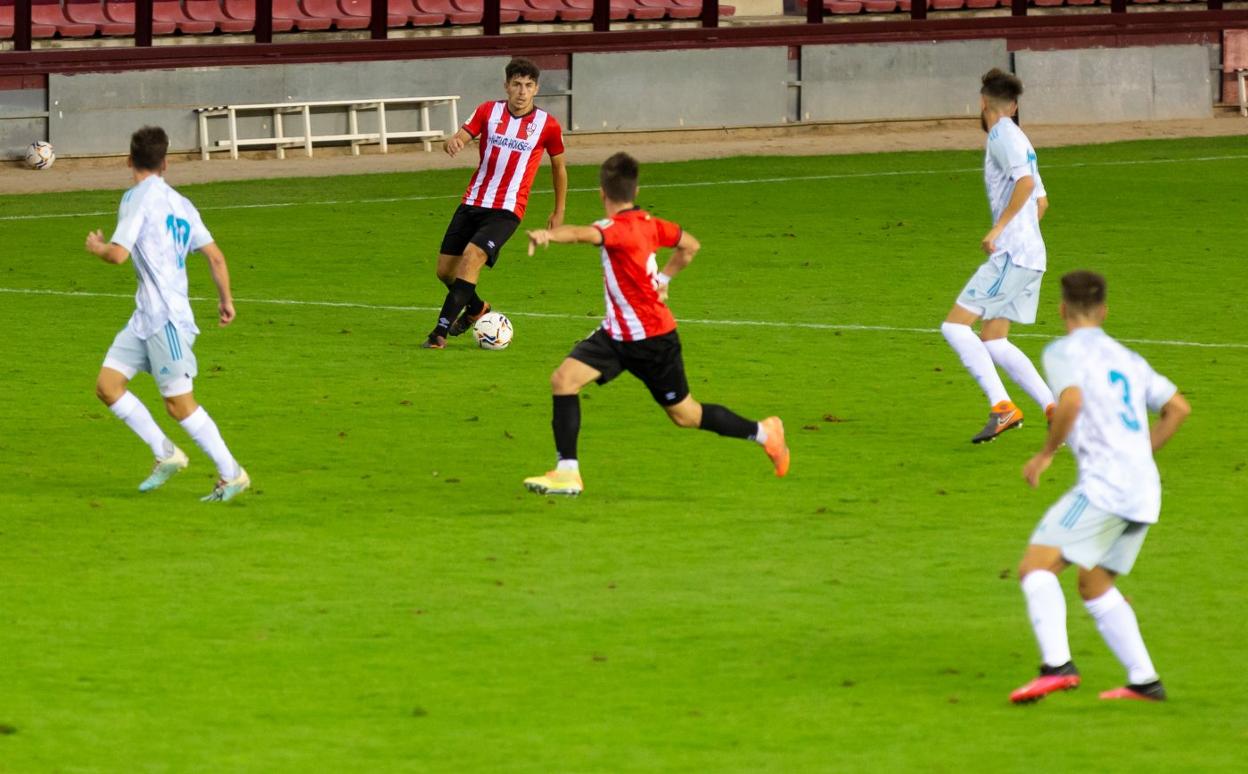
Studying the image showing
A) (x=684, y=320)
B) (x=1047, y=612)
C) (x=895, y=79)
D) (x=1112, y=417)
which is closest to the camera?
(x=1112, y=417)

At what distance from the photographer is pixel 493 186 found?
1552 cm

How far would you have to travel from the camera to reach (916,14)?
3669cm

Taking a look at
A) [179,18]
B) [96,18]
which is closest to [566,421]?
[96,18]

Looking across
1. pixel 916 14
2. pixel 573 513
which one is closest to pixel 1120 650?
pixel 573 513

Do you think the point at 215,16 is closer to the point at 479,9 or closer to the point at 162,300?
the point at 479,9

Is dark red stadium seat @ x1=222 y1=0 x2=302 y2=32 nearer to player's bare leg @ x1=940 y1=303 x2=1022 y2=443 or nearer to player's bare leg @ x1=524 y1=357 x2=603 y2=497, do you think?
player's bare leg @ x1=940 y1=303 x2=1022 y2=443

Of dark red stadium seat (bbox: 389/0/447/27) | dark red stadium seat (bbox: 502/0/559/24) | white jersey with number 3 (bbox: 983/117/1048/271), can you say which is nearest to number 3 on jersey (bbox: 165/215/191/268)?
white jersey with number 3 (bbox: 983/117/1048/271)

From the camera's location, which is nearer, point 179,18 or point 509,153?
point 509,153

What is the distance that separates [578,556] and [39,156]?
20713mm

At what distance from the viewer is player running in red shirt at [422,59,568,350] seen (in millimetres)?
15367

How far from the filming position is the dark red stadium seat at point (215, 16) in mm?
31453

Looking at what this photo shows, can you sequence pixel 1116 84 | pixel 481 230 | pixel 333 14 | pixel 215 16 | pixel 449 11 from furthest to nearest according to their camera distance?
pixel 1116 84
pixel 449 11
pixel 333 14
pixel 215 16
pixel 481 230

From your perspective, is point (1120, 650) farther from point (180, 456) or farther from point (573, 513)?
point (180, 456)

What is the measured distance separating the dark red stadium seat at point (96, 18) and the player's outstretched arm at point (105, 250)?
21327mm
